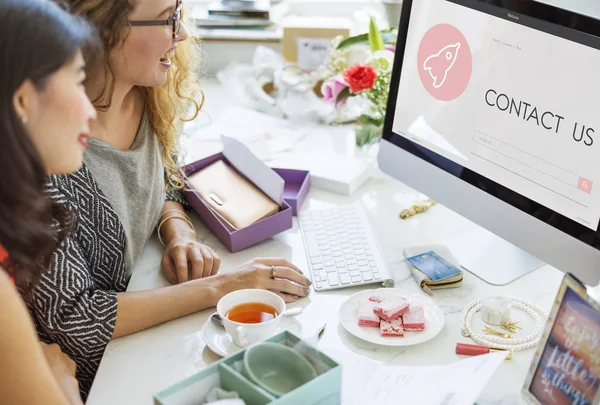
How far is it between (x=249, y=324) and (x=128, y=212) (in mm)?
451

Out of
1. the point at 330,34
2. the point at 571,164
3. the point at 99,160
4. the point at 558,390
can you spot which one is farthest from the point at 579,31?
the point at 330,34

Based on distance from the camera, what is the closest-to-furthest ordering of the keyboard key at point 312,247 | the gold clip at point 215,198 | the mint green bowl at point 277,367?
the mint green bowl at point 277,367 < the keyboard key at point 312,247 < the gold clip at point 215,198

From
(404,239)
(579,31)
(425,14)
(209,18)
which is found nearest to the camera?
(579,31)

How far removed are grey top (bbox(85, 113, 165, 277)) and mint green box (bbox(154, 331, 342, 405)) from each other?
1.70 feet

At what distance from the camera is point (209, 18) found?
247cm

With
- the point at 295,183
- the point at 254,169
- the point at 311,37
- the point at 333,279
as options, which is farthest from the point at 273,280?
the point at 311,37

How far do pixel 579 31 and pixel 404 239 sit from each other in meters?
0.56

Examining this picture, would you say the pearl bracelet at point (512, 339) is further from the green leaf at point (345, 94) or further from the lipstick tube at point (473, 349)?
the green leaf at point (345, 94)

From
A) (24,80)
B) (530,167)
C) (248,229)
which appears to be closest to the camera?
(24,80)

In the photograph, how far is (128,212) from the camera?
1485mm

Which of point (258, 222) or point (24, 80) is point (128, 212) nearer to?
point (258, 222)

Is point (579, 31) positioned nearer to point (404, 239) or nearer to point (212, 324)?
point (404, 239)

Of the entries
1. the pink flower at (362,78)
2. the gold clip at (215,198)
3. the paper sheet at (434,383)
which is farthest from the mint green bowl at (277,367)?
the pink flower at (362,78)

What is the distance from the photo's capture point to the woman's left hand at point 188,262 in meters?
1.39
